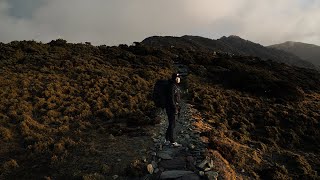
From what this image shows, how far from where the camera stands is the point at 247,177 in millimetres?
12289

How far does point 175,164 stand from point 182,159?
0.32 m

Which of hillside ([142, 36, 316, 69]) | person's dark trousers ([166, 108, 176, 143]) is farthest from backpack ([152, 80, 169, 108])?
hillside ([142, 36, 316, 69])

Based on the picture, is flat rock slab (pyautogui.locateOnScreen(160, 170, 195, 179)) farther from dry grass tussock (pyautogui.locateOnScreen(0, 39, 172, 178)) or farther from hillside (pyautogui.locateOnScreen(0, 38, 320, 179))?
dry grass tussock (pyautogui.locateOnScreen(0, 39, 172, 178))

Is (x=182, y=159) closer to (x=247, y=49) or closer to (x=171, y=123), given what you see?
(x=171, y=123)

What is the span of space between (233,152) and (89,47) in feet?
95.4

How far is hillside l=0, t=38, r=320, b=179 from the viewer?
41.2ft

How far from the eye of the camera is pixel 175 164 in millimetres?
11258

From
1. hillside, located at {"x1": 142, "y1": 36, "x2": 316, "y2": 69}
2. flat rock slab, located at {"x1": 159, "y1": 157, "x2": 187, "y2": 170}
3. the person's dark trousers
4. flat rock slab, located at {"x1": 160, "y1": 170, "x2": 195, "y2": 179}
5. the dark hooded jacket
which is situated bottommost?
flat rock slab, located at {"x1": 160, "y1": 170, "x2": 195, "y2": 179}

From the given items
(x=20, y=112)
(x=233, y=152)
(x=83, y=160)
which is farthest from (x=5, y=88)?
(x=233, y=152)

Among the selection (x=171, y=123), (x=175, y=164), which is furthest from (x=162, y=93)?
(x=175, y=164)

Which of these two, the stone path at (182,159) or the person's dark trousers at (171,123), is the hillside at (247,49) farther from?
the person's dark trousers at (171,123)

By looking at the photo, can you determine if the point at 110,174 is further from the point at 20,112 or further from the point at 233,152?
the point at 20,112

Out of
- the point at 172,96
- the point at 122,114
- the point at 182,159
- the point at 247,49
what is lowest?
the point at 182,159

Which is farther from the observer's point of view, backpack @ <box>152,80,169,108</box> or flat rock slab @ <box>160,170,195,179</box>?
backpack @ <box>152,80,169,108</box>
